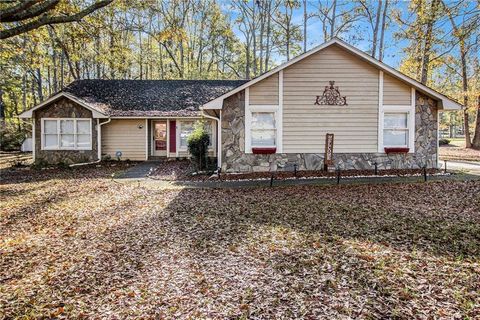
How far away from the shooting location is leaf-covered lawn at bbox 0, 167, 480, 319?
3156 millimetres

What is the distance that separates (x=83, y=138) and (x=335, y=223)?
14507mm

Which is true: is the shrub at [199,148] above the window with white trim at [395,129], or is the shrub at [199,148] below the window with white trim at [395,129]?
below

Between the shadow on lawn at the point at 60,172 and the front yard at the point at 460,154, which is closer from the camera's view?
the shadow on lawn at the point at 60,172

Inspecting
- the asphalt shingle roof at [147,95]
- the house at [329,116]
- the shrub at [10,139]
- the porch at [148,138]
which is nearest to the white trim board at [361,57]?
the house at [329,116]

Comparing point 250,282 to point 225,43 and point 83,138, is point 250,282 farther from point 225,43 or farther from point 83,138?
point 225,43

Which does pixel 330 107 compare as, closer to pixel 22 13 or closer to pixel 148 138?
pixel 22 13

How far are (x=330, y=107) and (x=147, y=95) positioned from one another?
11.7 m

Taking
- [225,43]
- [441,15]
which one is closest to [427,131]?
[441,15]

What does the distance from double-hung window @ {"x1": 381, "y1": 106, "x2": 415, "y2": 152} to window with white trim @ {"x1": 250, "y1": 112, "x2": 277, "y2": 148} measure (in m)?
4.03

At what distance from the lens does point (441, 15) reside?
9.94 meters

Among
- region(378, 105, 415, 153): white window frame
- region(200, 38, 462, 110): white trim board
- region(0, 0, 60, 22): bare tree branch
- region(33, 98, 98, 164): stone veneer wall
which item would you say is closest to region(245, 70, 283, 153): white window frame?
region(200, 38, 462, 110): white trim board

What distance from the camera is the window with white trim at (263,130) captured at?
37.4ft

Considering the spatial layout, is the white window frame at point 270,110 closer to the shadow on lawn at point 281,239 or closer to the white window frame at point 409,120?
the shadow on lawn at point 281,239

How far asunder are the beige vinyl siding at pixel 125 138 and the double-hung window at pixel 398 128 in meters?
12.0
